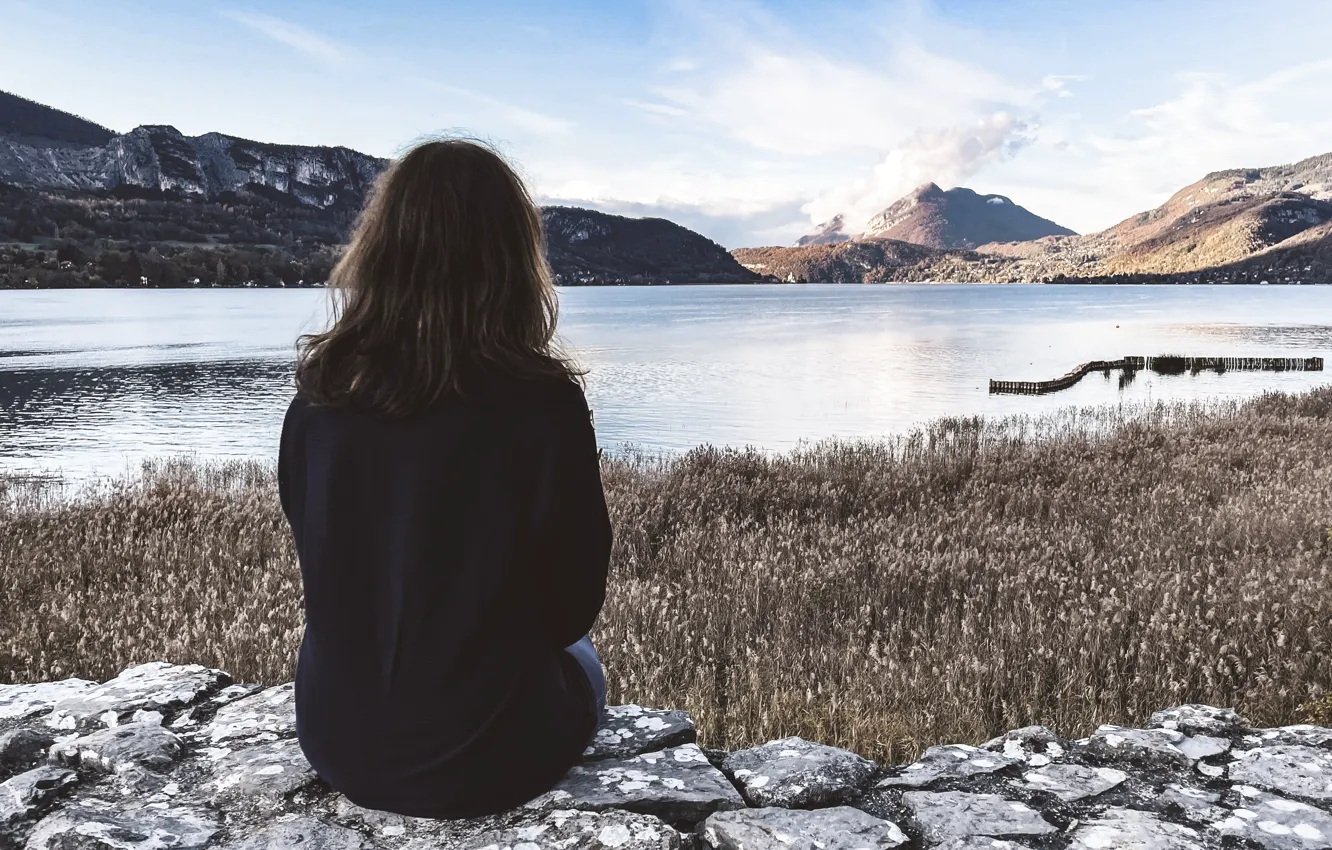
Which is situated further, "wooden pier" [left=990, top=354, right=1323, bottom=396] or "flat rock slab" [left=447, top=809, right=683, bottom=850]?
"wooden pier" [left=990, top=354, right=1323, bottom=396]

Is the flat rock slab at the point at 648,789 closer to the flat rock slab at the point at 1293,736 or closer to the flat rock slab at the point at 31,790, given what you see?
the flat rock slab at the point at 31,790

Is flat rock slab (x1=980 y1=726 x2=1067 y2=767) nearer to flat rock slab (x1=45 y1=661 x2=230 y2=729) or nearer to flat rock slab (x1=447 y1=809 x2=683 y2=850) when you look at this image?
flat rock slab (x1=447 y1=809 x2=683 y2=850)

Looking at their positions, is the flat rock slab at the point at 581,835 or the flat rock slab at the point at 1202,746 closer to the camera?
the flat rock slab at the point at 581,835

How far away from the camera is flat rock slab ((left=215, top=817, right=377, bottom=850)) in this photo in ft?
8.52

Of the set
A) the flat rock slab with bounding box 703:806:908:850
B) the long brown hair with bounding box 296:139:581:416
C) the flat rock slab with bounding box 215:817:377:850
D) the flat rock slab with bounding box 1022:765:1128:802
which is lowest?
the flat rock slab with bounding box 1022:765:1128:802

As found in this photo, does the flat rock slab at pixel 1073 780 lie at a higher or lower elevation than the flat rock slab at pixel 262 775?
lower

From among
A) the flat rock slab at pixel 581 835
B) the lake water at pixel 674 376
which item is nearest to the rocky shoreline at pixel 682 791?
the flat rock slab at pixel 581 835

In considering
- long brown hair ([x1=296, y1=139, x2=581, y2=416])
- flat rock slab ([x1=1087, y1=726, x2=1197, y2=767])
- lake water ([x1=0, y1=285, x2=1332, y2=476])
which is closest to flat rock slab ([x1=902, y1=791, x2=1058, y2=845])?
flat rock slab ([x1=1087, y1=726, x2=1197, y2=767])

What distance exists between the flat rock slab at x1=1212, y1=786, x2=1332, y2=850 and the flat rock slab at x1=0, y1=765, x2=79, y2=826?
3.73m

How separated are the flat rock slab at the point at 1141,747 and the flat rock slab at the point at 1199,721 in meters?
0.18

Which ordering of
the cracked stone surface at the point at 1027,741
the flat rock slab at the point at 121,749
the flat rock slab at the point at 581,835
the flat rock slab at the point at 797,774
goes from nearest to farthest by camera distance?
the flat rock slab at the point at 581,835 → the flat rock slab at the point at 797,774 → the flat rock slab at the point at 121,749 → the cracked stone surface at the point at 1027,741

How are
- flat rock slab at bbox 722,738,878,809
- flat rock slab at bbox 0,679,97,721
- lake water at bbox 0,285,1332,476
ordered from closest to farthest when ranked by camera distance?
flat rock slab at bbox 722,738,878,809 → flat rock slab at bbox 0,679,97,721 → lake water at bbox 0,285,1332,476

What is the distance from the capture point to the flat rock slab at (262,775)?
2941 millimetres

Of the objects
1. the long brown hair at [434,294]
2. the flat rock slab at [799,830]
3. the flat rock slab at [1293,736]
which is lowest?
the flat rock slab at [1293,736]
